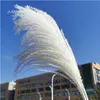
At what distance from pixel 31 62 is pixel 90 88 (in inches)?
2010

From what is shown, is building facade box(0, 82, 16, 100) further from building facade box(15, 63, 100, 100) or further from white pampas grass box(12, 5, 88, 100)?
white pampas grass box(12, 5, 88, 100)

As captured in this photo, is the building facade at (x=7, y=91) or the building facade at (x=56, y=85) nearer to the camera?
the building facade at (x=56, y=85)

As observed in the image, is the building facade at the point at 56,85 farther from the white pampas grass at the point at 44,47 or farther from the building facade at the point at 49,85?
the white pampas grass at the point at 44,47

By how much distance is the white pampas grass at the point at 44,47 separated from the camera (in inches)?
129

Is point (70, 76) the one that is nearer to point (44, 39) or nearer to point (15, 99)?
point (44, 39)

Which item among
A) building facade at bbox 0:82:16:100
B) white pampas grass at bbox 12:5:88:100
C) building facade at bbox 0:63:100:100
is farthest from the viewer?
building facade at bbox 0:82:16:100

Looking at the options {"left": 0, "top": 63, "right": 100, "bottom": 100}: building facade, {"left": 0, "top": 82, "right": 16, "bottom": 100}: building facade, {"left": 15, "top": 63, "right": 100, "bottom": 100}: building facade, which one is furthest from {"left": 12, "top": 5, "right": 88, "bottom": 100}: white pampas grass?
{"left": 0, "top": 82, "right": 16, "bottom": 100}: building facade

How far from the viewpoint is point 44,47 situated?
10.7 ft

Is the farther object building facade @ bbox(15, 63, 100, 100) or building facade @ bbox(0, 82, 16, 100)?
building facade @ bbox(0, 82, 16, 100)

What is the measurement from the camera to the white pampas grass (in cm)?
327

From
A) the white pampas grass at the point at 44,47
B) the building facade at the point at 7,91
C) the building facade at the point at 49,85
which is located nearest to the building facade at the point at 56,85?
the building facade at the point at 49,85

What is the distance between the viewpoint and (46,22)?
11.2 feet

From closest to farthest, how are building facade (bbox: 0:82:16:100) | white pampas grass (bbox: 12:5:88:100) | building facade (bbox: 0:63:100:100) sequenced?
white pampas grass (bbox: 12:5:88:100) → building facade (bbox: 0:63:100:100) → building facade (bbox: 0:82:16:100)

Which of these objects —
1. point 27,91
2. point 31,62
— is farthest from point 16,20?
point 27,91
